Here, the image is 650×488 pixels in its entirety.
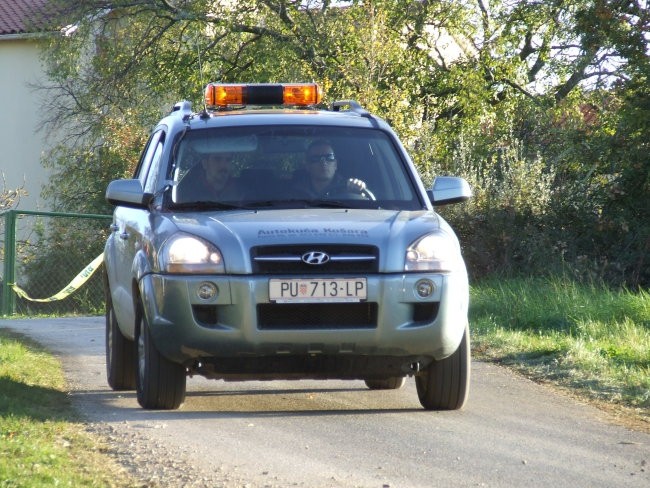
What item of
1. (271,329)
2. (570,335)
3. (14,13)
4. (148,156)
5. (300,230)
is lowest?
(570,335)

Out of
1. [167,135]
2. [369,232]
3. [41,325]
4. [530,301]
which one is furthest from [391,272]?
[41,325]

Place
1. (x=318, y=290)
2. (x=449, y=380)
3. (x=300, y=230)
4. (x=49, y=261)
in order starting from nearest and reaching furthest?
1. (x=318, y=290)
2. (x=300, y=230)
3. (x=449, y=380)
4. (x=49, y=261)

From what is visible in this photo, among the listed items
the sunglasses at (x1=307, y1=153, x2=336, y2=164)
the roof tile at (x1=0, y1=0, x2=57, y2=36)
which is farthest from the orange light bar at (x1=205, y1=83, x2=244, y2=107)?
the roof tile at (x1=0, y1=0, x2=57, y2=36)

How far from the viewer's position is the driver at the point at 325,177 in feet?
26.1

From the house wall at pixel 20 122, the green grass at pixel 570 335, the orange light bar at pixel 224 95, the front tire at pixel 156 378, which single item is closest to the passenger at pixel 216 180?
the front tire at pixel 156 378

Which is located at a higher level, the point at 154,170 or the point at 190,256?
the point at 154,170

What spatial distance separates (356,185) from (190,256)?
1420 mm

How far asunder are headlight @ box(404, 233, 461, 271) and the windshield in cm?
72

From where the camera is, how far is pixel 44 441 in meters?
6.39

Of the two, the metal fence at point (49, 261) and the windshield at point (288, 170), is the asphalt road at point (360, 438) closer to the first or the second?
the windshield at point (288, 170)

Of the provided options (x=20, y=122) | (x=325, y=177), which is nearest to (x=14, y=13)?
(x=20, y=122)

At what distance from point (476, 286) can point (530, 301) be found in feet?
10.8

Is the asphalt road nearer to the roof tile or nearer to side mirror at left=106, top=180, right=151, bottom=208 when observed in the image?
side mirror at left=106, top=180, right=151, bottom=208

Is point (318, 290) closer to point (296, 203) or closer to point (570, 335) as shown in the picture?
point (296, 203)
